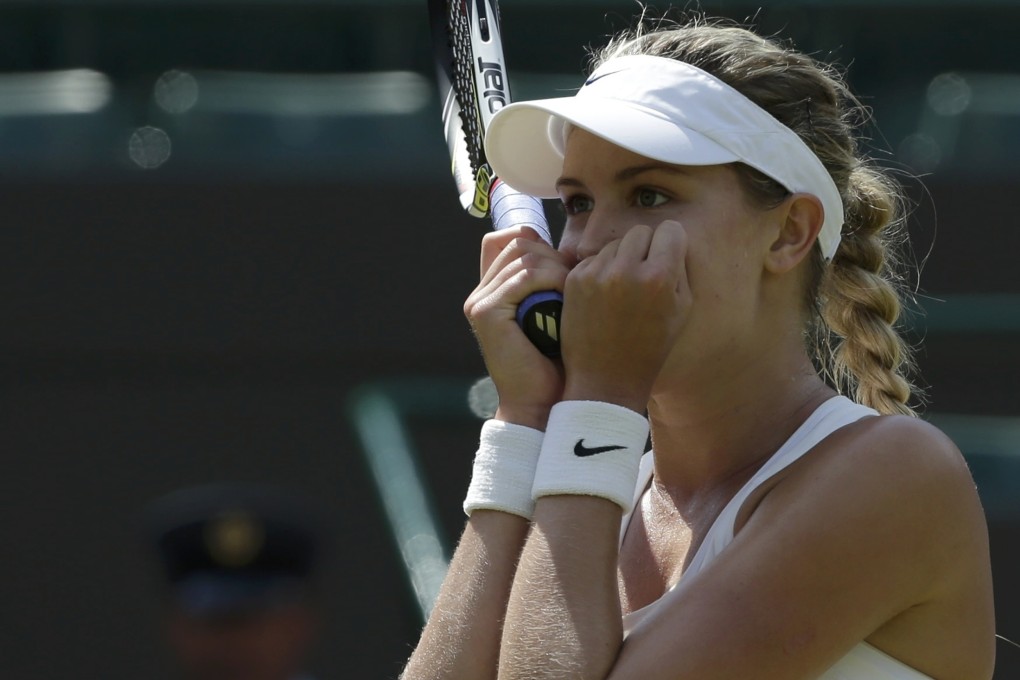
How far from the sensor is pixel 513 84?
274 inches

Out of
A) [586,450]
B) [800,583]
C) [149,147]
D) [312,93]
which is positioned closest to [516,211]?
[586,450]

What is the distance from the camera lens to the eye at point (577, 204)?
203cm

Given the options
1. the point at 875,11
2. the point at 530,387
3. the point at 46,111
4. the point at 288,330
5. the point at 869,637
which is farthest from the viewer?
the point at 875,11

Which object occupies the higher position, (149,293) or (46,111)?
(46,111)

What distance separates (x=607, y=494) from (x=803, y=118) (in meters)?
0.64

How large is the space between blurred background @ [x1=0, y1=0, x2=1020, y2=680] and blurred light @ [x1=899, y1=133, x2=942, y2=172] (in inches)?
0.6

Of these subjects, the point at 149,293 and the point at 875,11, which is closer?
the point at 149,293

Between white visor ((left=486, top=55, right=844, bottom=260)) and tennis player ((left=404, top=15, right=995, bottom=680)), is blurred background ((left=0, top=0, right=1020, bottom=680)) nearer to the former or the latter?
tennis player ((left=404, top=15, right=995, bottom=680))

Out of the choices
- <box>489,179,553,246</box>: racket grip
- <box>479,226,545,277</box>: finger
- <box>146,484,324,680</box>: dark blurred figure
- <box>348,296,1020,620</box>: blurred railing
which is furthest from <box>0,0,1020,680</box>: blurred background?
<box>479,226,545,277</box>: finger

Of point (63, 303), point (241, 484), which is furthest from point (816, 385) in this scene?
point (63, 303)

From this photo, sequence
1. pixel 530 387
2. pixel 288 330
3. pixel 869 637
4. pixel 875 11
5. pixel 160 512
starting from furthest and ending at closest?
pixel 875 11 → pixel 288 330 → pixel 160 512 → pixel 530 387 → pixel 869 637

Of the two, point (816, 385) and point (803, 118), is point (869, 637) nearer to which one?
point (816, 385)

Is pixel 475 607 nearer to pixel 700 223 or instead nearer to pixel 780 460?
pixel 780 460

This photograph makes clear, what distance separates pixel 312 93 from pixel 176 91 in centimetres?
69
